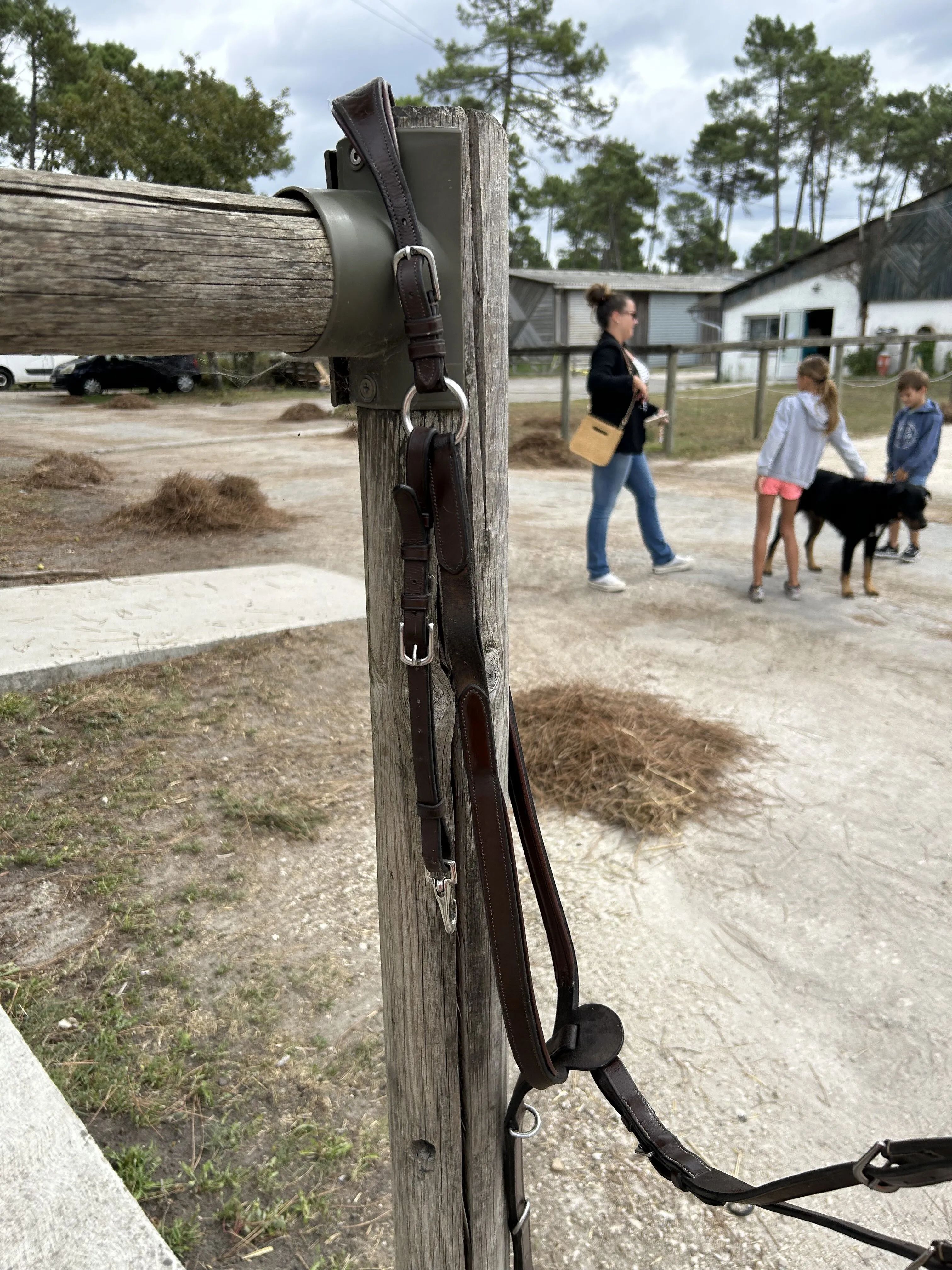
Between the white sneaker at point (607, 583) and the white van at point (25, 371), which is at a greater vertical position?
the white van at point (25, 371)

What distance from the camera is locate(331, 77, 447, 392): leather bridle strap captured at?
3.26 ft

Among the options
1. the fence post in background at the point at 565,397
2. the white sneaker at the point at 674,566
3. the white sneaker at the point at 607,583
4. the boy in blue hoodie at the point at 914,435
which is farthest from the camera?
the fence post in background at the point at 565,397

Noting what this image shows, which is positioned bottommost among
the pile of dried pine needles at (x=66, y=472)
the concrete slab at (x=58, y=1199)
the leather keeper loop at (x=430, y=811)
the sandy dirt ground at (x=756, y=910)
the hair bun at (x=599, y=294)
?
the sandy dirt ground at (x=756, y=910)

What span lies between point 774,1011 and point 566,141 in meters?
42.7

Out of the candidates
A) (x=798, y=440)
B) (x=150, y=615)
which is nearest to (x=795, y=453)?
(x=798, y=440)

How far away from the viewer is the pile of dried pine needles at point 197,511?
807cm

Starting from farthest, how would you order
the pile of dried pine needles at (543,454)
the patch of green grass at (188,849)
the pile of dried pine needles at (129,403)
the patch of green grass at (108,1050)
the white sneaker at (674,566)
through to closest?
the pile of dried pine needles at (543,454) → the pile of dried pine needles at (129,403) → the white sneaker at (674,566) → the patch of green grass at (188,849) → the patch of green grass at (108,1050)

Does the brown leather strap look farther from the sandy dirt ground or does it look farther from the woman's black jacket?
the woman's black jacket

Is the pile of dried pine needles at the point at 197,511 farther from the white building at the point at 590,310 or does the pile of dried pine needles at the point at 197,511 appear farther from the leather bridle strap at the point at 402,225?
the white building at the point at 590,310

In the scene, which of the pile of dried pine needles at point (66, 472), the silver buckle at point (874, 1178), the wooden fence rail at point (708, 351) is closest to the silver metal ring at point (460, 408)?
the silver buckle at point (874, 1178)

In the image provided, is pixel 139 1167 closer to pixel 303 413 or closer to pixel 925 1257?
pixel 925 1257

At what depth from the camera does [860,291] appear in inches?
1260

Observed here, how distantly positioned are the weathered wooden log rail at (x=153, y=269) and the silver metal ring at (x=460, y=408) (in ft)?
0.38

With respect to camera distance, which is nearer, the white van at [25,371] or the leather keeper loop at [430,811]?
the leather keeper loop at [430,811]
